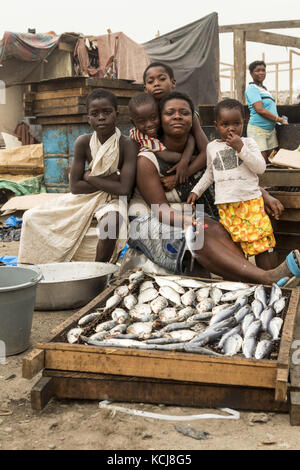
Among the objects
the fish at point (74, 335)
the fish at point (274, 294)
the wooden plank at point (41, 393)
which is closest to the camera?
the wooden plank at point (41, 393)

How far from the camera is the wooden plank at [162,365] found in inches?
83.0

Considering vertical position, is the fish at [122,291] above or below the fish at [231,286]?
below

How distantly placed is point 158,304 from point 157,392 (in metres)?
0.80

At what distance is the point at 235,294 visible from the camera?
121 inches

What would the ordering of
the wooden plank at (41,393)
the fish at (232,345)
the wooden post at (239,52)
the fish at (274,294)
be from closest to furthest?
the wooden plank at (41,393) → the fish at (232,345) → the fish at (274,294) → the wooden post at (239,52)

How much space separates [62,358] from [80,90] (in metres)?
6.48

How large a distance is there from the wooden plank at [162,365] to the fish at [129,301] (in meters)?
0.80

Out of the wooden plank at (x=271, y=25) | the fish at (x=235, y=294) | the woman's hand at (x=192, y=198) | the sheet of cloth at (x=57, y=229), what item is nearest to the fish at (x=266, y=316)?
the fish at (x=235, y=294)

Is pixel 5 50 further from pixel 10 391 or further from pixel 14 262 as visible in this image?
pixel 10 391

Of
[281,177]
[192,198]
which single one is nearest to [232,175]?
[192,198]

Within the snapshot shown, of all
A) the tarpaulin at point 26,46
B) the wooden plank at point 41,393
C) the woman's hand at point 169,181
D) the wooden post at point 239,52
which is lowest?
the wooden plank at point 41,393

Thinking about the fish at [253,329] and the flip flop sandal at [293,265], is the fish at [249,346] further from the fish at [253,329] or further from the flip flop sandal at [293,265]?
the flip flop sandal at [293,265]
